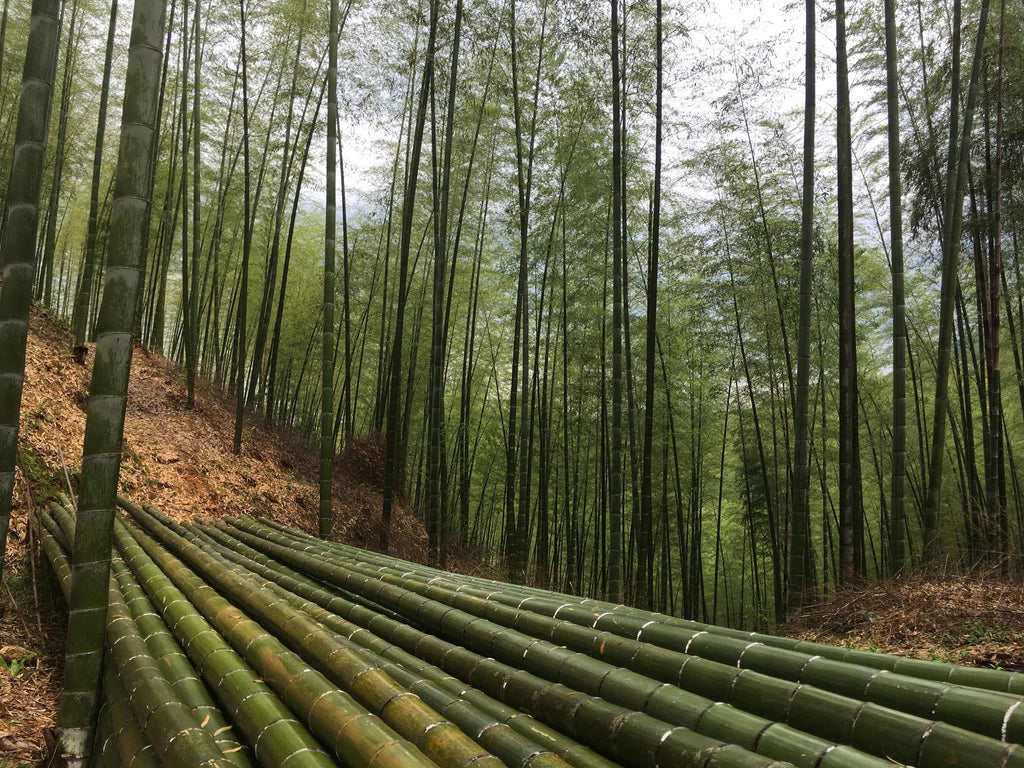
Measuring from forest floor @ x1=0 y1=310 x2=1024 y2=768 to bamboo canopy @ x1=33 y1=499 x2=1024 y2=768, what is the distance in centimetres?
74

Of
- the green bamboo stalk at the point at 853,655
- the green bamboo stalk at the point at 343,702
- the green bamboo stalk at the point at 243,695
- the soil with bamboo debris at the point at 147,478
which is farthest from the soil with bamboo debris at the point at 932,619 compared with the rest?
the soil with bamboo debris at the point at 147,478

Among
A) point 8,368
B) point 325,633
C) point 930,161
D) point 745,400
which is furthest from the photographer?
point 745,400

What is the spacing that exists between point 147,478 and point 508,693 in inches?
195

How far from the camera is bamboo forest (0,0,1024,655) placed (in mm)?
3988

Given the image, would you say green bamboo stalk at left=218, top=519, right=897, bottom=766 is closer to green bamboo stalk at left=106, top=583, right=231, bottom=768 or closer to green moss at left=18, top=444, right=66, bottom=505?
green bamboo stalk at left=106, top=583, right=231, bottom=768

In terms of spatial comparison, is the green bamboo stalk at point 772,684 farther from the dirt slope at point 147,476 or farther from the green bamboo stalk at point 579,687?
the dirt slope at point 147,476

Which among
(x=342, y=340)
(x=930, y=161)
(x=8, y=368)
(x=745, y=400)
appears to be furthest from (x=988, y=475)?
(x=342, y=340)

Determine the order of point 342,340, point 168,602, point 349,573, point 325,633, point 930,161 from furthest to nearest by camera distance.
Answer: point 342,340
point 930,161
point 349,573
point 168,602
point 325,633

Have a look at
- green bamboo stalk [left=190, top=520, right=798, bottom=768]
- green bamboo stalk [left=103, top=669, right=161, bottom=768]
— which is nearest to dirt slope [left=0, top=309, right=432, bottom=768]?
green bamboo stalk [left=103, top=669, right=161, bottom=768]

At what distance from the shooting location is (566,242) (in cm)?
773

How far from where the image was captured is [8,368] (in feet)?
6.02

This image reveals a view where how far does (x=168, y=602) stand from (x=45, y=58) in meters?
1.95

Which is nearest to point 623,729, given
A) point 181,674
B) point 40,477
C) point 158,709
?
point 158,709

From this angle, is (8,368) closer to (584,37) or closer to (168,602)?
(168,602)
